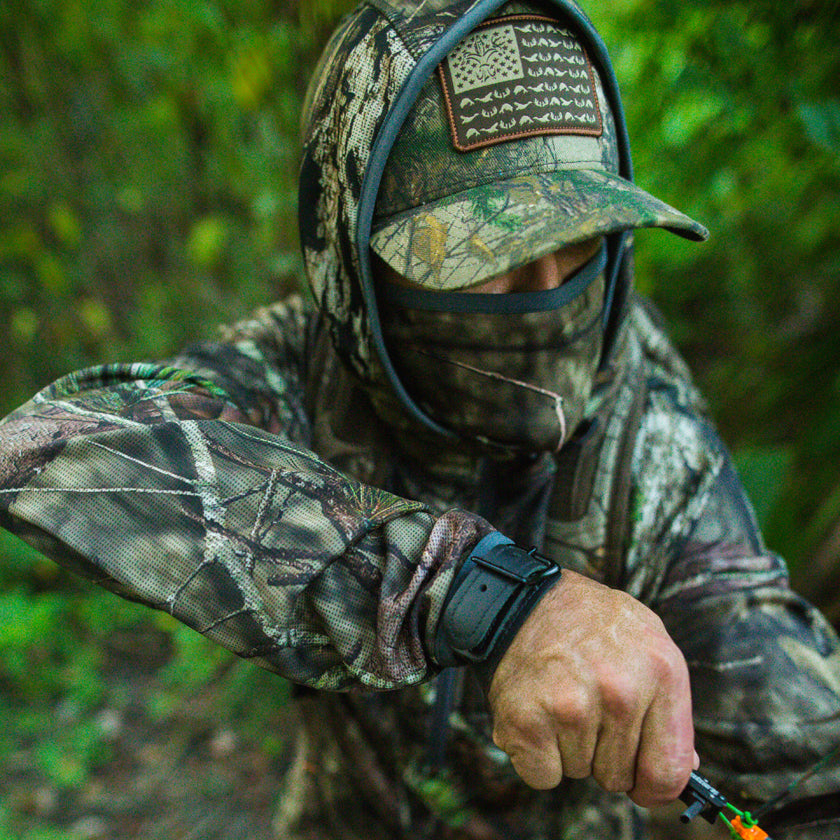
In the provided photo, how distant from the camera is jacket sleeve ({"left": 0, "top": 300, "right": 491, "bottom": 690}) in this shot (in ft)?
3.06

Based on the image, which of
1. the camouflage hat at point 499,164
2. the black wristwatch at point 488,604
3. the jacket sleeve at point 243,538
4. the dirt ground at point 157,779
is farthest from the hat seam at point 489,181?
the dirt ground at point 157,779

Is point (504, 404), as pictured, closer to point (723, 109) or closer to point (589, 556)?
point (589, 556)

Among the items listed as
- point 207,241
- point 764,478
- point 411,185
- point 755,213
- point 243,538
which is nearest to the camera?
point 243,538

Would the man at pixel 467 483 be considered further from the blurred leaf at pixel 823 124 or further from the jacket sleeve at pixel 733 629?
the blurred leaf at pixel 823 124

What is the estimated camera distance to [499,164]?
1169 millimetres

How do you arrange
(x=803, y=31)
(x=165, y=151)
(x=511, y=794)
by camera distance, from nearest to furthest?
(x=511, y=794), (x=803, y=31), (x=165, y=151)

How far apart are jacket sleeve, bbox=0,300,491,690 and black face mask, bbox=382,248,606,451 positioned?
33 centimetres

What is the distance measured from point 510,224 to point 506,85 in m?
0.27

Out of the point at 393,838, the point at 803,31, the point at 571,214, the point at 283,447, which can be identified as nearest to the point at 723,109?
the point at 803,31

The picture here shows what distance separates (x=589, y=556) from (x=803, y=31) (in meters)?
1.51

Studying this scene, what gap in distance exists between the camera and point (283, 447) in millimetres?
1053

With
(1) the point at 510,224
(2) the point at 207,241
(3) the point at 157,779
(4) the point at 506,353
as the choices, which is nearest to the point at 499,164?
(1) the point at 510,224

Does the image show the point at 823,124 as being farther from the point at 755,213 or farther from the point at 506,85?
the point at 506,85

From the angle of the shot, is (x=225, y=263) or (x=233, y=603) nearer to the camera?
(x=233, y=603)
